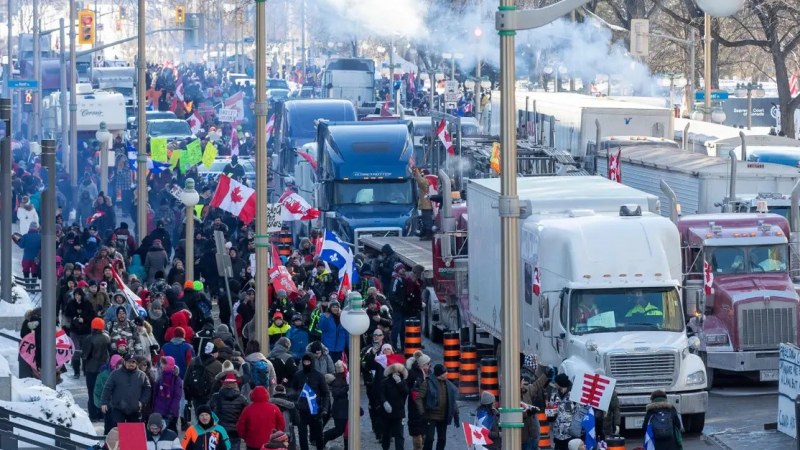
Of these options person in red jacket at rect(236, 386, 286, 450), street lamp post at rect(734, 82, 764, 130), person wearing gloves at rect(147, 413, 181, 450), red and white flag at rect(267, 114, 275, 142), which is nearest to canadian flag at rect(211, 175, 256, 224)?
person in red jacket at rect(236, 386, 286, 450)

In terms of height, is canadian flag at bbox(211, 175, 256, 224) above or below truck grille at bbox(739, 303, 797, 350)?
above

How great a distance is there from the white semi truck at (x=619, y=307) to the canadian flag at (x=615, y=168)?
12395 mm

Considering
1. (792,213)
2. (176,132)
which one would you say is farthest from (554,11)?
(176,132)

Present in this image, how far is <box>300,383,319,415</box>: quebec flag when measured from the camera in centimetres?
2094

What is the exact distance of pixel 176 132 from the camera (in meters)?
63.9

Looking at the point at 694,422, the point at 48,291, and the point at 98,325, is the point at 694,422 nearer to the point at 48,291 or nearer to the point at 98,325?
the point at 98,325

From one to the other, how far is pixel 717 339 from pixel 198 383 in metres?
8.25

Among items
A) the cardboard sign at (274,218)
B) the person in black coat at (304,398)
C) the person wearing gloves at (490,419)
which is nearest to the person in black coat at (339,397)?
the person in black coat at (304,398)

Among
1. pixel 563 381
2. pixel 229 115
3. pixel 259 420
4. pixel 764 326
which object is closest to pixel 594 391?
pixel 563 381

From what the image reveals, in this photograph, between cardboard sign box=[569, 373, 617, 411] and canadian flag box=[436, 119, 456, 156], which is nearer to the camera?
cardboard sign box=[569, 373, 617, 411]

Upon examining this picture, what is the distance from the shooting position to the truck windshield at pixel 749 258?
26812 millimetres

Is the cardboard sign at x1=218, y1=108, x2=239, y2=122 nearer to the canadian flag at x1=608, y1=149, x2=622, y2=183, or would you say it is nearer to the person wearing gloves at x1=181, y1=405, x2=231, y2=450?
the canadian flag at x1=608, y1=149, x2=622, y2=183

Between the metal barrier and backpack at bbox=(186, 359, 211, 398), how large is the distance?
6.58 feet

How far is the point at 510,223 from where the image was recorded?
13.7 meters
